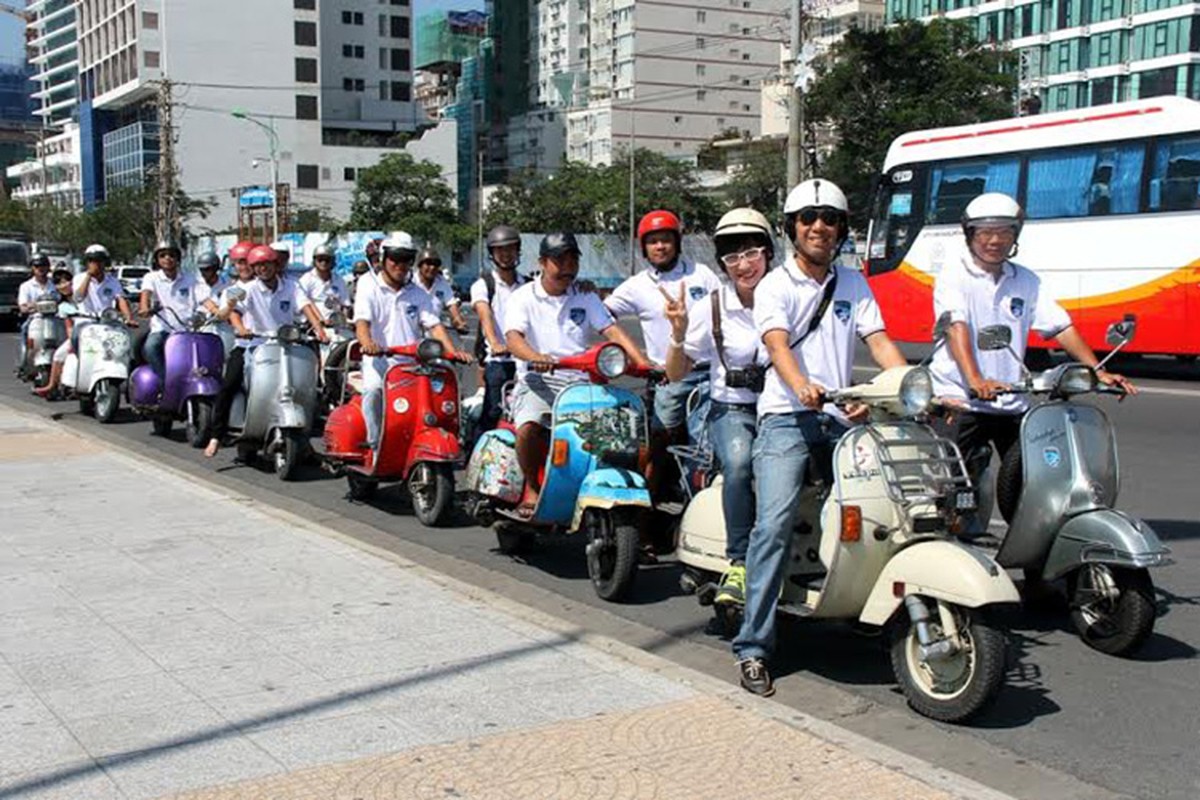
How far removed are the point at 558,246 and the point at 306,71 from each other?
Result: 9499 cm

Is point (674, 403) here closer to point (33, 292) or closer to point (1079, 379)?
point (1079, 379)

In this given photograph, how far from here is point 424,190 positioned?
226ft

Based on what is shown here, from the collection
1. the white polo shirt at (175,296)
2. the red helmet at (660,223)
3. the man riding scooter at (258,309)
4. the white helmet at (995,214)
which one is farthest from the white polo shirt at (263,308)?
the white helmet at (995,214)

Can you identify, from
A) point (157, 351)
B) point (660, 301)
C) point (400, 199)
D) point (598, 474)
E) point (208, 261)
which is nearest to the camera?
point (598, 474)

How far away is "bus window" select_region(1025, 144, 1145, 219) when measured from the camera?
17.6m

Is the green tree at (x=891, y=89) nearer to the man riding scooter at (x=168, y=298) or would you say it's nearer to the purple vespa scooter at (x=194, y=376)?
the man riding scooter at (x=168, y=298)

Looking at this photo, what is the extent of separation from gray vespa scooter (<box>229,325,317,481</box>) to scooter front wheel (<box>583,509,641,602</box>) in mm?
4197

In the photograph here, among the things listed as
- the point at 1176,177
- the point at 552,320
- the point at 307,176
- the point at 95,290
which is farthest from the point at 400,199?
the point at 552,320

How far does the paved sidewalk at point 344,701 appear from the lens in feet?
12.8

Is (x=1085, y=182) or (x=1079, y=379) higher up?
(x=1085, y=182)

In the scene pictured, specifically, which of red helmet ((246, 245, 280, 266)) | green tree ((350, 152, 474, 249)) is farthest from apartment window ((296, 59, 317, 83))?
red helmet ((246, 245, 280, 266))

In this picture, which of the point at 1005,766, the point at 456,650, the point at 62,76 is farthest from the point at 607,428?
the point at 62,76

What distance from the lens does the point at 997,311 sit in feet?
19.1

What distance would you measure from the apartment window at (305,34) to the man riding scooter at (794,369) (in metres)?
96.9
